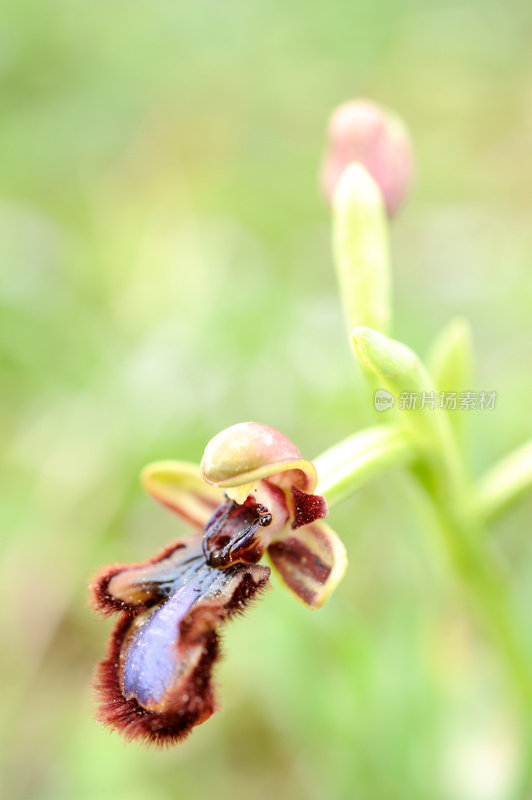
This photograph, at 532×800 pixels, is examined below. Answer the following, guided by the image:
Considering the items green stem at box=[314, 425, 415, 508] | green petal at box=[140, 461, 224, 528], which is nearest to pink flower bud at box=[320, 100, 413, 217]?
green stem at box=[314, 425, 415, 508]

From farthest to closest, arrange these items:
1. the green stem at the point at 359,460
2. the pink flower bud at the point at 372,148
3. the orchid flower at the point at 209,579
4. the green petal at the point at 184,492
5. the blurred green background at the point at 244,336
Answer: the blurred green background at the point at 244,336
the pink flower bud at the point at 372,148
the green petal at the point at 184,492
the green stem at the point at 359,460
the orchid flower at the point at 209,579

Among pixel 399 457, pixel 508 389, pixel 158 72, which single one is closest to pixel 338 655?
pixel 399 457

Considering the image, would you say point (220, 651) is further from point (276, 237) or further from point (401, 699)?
point (276, 237)

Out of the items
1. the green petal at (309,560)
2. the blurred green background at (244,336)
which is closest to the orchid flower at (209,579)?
the green petal at (309,560)

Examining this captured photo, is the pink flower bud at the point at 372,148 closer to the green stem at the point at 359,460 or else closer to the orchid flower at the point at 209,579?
the green stem at the point at 359,460

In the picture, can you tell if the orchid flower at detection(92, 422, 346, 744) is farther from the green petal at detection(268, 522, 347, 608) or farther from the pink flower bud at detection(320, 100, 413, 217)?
the pink flower bud at detection(320, 100, 413, 217)

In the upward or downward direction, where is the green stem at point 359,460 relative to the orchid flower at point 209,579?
upward
